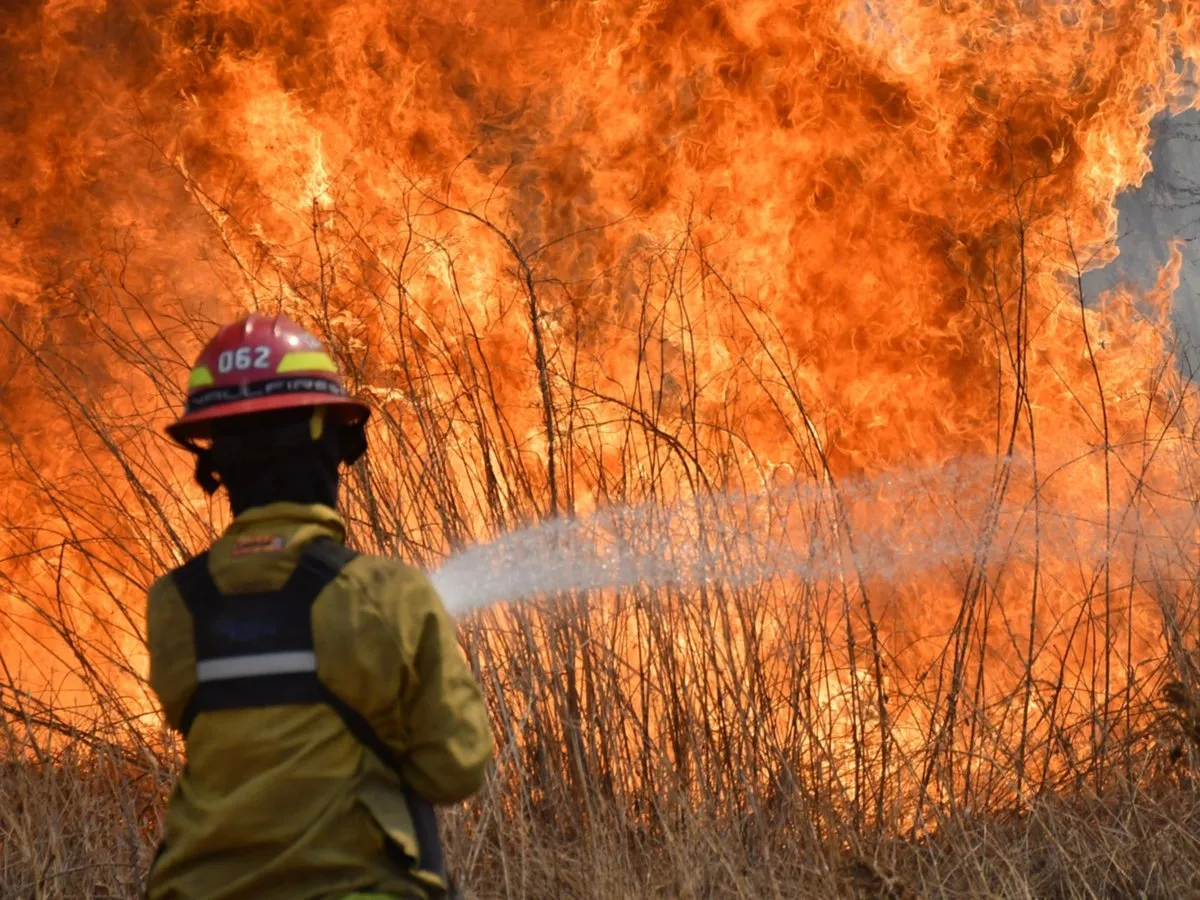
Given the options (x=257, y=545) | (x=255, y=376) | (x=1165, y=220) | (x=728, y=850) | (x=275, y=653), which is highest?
(x=1165, y=220)

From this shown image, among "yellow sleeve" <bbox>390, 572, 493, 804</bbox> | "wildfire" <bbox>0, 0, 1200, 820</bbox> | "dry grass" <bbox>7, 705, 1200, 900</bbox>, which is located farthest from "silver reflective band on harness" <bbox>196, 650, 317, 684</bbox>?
"wildfire" <bbox>0, 0, 1200, 820</bbox>

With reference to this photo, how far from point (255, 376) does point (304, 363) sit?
93 mm

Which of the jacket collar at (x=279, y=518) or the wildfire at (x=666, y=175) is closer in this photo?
the jacket collar at (x=279, y=518)

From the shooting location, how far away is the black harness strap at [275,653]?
2338 millimetres

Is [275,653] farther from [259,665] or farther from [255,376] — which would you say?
[255,376]

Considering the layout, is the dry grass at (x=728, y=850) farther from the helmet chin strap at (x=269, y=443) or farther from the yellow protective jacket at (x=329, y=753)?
the helmet chin strap at (x=269, y=443)

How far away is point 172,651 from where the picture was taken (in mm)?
2445

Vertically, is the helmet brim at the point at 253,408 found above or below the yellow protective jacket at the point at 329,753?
above

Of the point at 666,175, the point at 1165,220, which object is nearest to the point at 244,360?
the point at 666,175

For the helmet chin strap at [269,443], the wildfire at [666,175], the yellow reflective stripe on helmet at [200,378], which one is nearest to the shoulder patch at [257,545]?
the helmet chin strap at [269,443]

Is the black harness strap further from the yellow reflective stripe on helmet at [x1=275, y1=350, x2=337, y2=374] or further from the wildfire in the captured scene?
the wildfire

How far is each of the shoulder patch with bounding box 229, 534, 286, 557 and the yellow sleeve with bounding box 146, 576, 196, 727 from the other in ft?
0.51

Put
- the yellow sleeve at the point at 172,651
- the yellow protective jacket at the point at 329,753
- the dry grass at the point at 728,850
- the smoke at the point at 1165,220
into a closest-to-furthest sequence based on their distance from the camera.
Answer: the yellow protective jacket at the point at 329,753 → the yellow sleeve at the point at 172,651 → the dry grass at the point at 728,850 → the smoke at the point at 1165,220

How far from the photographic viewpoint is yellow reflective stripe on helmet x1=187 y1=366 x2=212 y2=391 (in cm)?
252
